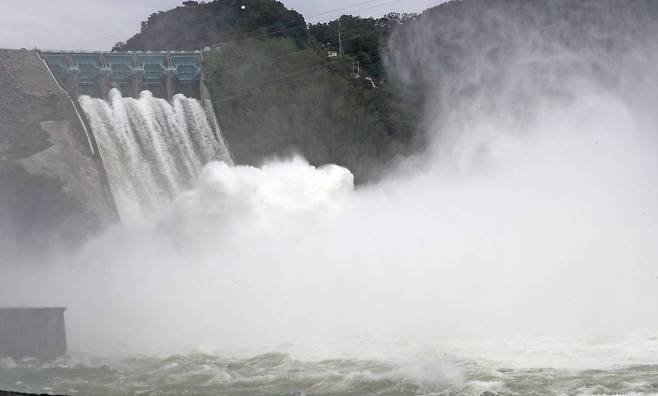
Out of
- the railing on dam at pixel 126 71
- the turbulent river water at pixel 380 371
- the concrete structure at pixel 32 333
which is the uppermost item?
the railing on dam at pixel 126 71

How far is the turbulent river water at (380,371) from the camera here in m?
18.5

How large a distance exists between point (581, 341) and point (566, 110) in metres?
17.4

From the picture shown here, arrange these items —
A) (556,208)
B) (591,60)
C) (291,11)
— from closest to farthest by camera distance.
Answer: (556,208) → (591,60) → (291,11)

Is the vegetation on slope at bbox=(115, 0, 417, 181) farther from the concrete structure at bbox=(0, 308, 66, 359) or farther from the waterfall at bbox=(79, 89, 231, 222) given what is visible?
the concrete structure at bbox=(0, 308, 66, 359)

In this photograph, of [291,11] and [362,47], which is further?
[291,11]

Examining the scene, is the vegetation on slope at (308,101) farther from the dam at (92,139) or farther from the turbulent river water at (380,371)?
the turbulent river water at (380,371)

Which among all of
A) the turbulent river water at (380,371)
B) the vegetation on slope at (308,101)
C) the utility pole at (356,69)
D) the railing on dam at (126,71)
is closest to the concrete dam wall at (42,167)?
the railing on dam at (126,71)

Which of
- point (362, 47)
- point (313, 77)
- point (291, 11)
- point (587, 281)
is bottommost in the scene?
point (587, 281)

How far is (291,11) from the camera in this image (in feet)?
213

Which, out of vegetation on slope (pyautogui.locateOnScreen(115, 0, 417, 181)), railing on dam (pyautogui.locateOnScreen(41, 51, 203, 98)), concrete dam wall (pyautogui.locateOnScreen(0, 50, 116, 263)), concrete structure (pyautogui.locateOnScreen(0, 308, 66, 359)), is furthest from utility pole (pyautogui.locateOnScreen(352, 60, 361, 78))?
concrete structure (pyautogui.locateOnScreen(0, 308, 66, 359))

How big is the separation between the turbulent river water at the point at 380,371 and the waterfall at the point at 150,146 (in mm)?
16669

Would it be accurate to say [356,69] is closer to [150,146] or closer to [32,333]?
[150,146]

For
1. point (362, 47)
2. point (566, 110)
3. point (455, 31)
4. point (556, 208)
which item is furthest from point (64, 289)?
point (362, 47)

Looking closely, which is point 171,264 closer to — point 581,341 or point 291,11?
point 581,341
